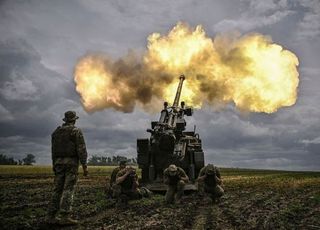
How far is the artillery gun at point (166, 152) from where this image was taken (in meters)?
18.8

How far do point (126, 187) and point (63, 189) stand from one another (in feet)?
15.0

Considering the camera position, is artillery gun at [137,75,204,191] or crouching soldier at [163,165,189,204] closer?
crouching soldier at [163,165,189,204]

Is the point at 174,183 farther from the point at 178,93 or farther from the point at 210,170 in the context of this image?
the point at 178,93

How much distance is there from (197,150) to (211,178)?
4.67 metres

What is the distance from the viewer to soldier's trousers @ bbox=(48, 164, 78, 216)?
10383 millimetres

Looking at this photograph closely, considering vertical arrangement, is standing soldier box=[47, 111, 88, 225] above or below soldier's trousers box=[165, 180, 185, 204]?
above

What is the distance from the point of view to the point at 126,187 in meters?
15.0

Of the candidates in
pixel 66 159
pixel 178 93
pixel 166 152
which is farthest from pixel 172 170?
pixel 178 93

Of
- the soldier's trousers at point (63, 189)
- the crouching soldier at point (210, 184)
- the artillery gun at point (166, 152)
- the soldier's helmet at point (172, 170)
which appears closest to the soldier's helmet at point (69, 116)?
the soldier's trousers at point (63, 189)

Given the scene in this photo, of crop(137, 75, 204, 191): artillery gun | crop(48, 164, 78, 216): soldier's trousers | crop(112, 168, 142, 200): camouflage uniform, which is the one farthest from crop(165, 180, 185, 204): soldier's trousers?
crop(48, 164, 78, 216): soldier's trousers

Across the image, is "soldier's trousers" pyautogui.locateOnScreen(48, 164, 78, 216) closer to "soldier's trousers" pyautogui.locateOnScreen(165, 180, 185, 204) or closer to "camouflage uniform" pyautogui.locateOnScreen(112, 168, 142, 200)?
"camouflage uniform" pyautogui.locateOnScreen(112, 168, 142, 200)

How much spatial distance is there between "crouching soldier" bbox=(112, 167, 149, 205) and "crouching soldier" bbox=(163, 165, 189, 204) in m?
1.21

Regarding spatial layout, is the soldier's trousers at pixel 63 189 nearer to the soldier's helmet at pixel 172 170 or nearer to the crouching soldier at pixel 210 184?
the soldier's helmet at pixel 172 170

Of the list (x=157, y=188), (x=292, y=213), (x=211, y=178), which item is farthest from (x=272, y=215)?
(x=157, y=188)
